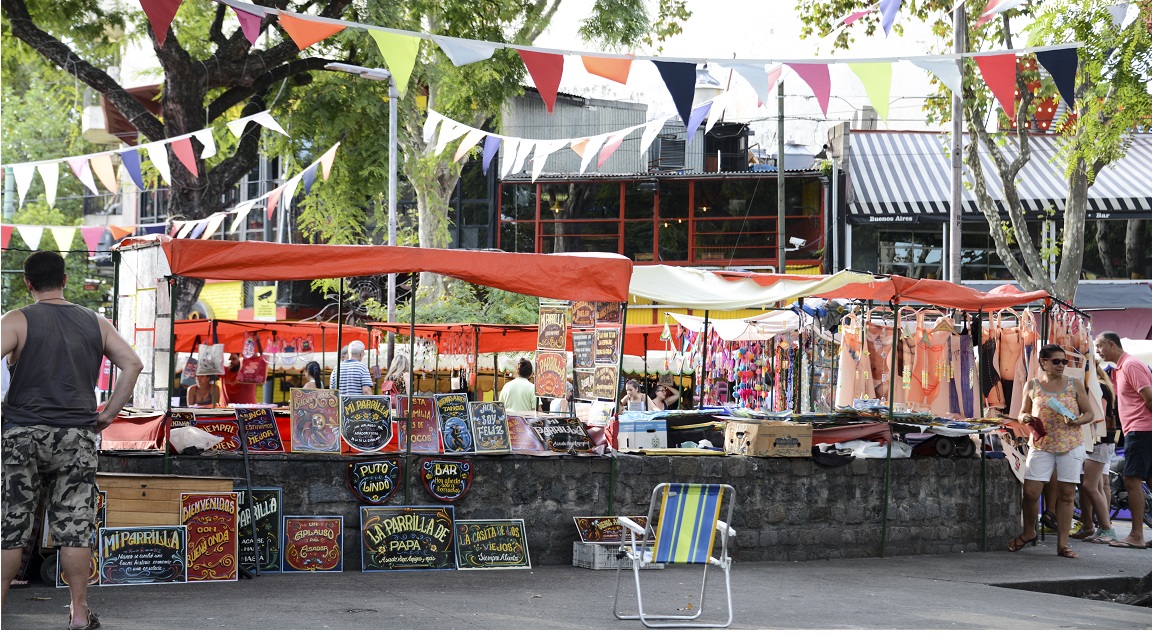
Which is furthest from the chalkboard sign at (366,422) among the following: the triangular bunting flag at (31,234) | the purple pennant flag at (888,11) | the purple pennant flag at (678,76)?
the triangular bunting flag at (31,234)

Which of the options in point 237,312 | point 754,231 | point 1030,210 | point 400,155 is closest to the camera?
point 400,155

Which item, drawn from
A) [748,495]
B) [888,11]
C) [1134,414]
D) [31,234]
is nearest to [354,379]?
[31,234]

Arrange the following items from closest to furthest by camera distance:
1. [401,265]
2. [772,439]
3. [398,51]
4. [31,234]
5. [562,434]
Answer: [398,51]
[401,265]
[562,434]
[772,439]
[31,234]

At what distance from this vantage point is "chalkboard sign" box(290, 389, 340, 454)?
886cm

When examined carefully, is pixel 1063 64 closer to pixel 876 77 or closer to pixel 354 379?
pixel 876 77

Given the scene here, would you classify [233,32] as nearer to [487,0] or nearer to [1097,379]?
[487,0]

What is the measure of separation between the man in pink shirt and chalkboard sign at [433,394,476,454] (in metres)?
5.97

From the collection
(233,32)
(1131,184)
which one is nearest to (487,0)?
(233,32)

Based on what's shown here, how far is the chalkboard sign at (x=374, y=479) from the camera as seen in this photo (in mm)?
8820

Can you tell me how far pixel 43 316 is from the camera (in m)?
5.95

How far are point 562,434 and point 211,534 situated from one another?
2960mm

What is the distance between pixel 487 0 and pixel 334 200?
434 centimetres

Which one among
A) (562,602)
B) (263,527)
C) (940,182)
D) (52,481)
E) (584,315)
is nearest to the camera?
(52,481)

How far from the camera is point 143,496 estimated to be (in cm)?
773
